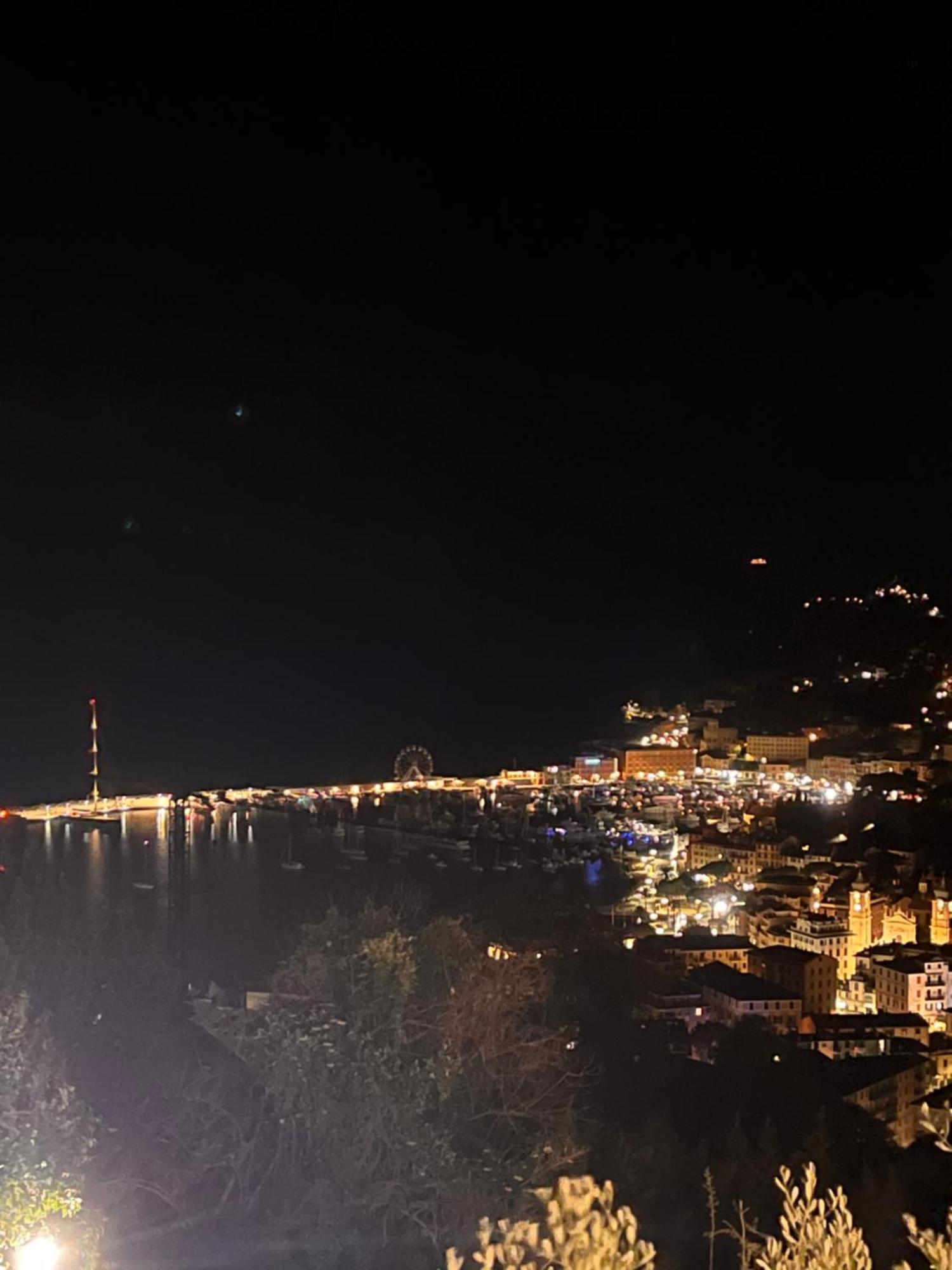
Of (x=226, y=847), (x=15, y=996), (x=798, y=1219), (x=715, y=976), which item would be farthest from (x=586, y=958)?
(x=226, y=847)

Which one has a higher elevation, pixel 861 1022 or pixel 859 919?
pixel 859 919

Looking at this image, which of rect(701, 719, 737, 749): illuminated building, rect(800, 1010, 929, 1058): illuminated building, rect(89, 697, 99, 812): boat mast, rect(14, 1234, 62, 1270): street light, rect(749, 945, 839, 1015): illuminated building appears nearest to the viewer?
rect(14, 1234, 62, 1270): street light

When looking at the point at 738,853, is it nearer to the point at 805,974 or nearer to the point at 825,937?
the point at 825,937

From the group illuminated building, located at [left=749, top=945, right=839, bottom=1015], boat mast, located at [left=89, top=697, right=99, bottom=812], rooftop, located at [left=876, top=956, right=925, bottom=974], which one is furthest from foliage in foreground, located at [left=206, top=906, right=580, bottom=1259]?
boat mast, located at [left=89, top=697, right=99, bottom=812]

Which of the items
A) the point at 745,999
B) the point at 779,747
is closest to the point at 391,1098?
the point at 745,999

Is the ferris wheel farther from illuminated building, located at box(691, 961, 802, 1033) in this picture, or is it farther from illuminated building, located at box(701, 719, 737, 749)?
illuminated building, located at box(691, 961, 802, 1033)

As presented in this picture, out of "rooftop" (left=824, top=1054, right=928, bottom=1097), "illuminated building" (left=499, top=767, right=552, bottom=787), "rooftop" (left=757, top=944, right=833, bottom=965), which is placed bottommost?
"illuminated building" (left=499, top=767, right=552, bottom=787)

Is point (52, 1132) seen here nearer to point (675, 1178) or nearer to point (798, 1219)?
point (675, 1178)

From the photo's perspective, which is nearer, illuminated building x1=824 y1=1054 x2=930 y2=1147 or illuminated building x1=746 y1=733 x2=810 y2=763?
illuminated building x1=824 y1=1054 x2=930 y2=1147
